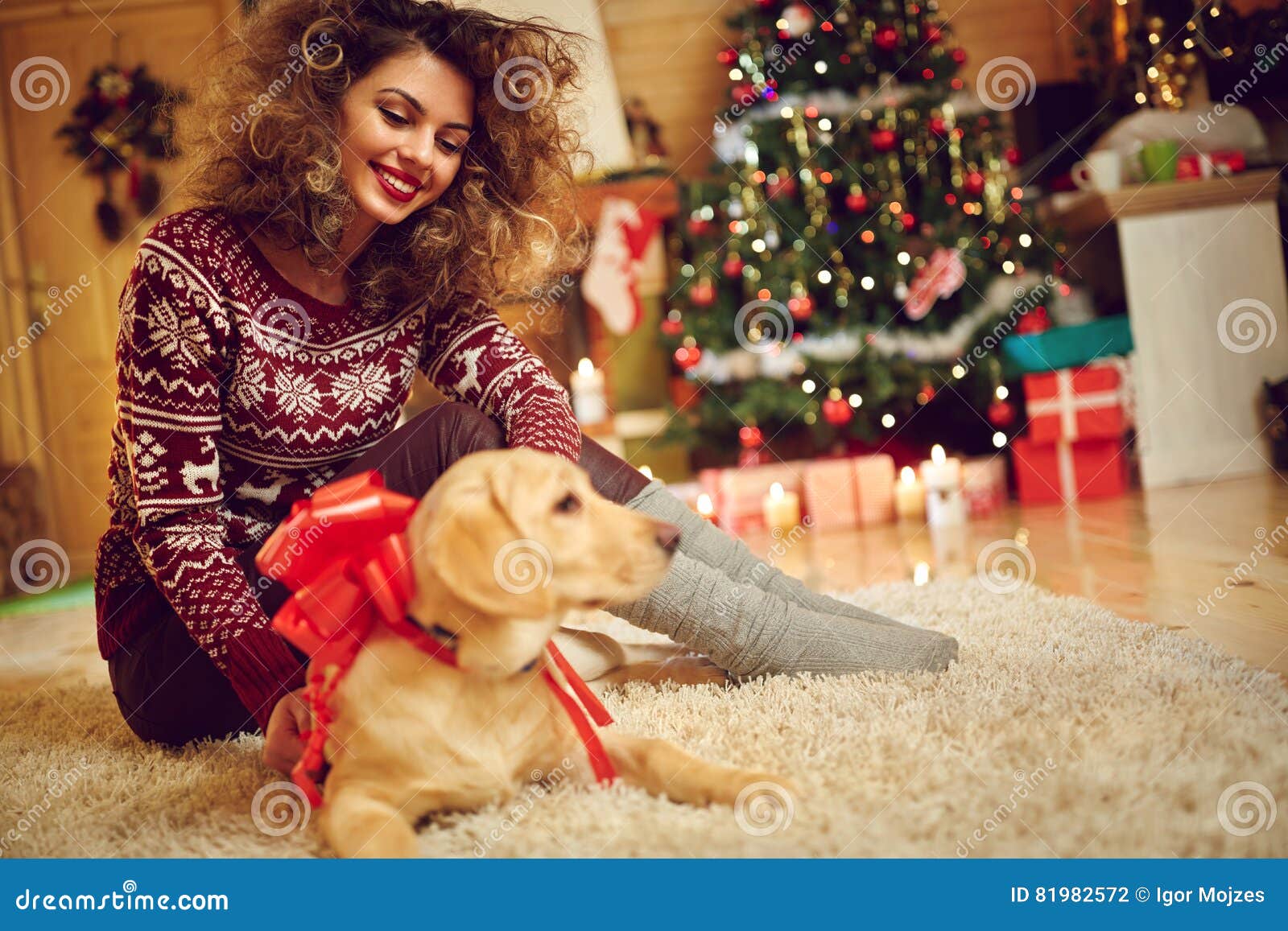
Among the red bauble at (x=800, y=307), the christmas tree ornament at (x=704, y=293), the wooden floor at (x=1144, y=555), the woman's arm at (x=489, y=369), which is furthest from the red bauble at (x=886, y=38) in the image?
the woman's arm at (x=489, y=369)

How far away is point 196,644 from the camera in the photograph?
4.05ft

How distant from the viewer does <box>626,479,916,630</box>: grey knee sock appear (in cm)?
142

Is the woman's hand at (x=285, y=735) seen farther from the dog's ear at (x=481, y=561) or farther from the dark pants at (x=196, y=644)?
the dog's ear at (x=481, y=561)

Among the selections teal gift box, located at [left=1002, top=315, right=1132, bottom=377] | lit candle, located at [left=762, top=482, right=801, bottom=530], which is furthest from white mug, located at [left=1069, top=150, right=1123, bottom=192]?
lit candle, located at [left=762, top=482, right=801, bottom=530]

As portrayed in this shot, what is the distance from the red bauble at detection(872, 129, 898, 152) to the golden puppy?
9.53 ft

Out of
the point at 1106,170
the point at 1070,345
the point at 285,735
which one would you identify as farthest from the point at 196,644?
the point at 1106,170

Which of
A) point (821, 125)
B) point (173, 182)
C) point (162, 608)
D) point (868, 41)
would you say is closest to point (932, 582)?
point (162, 608)

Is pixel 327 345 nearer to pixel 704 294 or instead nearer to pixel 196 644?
pixel 196 644

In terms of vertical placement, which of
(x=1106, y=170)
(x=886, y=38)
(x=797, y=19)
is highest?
(x=797, y=19)

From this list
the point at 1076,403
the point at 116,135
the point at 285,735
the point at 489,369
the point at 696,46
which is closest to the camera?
the point at 285,735

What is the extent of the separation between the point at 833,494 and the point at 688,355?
0.70 meters

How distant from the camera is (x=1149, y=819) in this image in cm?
81

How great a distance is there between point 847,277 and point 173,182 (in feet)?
10.0

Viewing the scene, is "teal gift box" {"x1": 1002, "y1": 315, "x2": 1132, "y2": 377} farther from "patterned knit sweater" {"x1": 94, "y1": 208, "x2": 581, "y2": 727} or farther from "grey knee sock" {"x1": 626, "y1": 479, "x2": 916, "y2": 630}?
"patterned knit sweater" {"x1": 94, "y1": 208, "x2": 581, "y2": 727}
